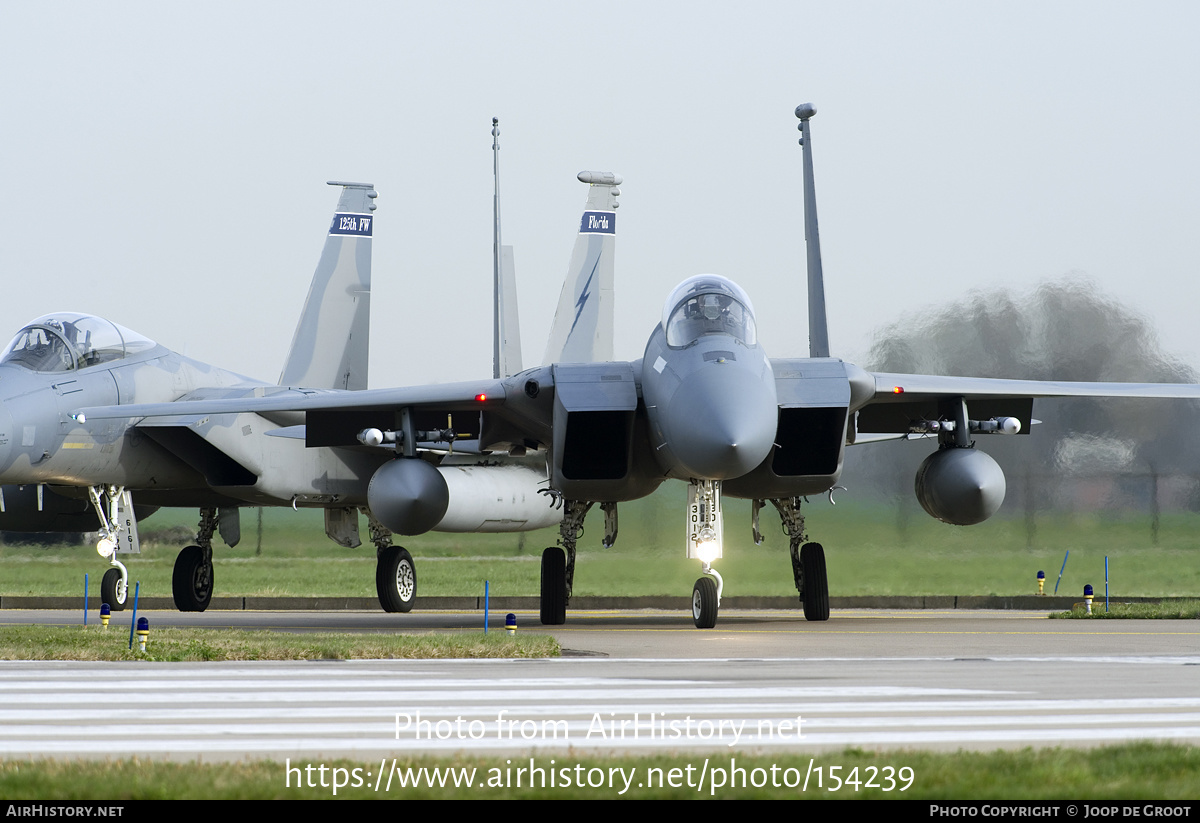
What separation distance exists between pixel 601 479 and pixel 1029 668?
604 centimetres

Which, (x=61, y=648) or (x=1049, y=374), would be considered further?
(x=1049, y=374)

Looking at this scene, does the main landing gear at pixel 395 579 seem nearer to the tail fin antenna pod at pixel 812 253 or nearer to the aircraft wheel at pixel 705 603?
the tail fin antenna pod at pixel 812 253

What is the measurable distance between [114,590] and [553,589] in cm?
517

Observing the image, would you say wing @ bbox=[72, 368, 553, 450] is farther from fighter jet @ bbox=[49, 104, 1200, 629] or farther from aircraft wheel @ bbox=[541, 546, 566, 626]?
aircraft wheel @ bbox=[541, 546, 566, 626]

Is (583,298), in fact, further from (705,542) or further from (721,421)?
(721,421)

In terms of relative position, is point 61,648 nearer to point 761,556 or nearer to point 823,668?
point 823,668

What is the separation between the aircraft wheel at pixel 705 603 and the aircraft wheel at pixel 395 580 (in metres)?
6.71

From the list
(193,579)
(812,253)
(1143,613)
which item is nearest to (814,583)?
(1143,613)

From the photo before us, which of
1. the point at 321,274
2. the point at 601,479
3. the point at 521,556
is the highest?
the point at 321,274

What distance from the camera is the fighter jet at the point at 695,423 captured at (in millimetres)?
12500

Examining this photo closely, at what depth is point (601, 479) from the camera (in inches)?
545

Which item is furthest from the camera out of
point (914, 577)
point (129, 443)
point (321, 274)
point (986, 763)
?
point (321, 274)

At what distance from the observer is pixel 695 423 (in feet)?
40.0
